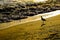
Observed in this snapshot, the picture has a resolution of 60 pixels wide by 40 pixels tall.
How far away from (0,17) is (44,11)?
342cm

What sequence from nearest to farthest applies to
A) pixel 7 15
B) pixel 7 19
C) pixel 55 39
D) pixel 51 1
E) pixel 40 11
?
1. pixel 55 39
2. pixel 7 19
3. pixel 7 15
4. pixel 40 11
5. pixel 51 1

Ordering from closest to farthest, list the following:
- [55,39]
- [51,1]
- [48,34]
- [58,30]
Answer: [55,39]
[48,34]
[58,30]
[51,1]

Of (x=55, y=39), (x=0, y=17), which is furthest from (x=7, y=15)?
(x=55, y=39)

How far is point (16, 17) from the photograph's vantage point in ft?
27.9

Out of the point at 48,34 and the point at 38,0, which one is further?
the point at 38,0

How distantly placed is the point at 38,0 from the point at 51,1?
1259mm

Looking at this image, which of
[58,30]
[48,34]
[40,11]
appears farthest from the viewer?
[40,11]

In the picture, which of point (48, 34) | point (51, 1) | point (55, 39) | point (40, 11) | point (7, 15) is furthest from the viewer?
point (51, 1)

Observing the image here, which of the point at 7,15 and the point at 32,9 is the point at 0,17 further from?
the point at 32,9

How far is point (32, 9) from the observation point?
34.6ft

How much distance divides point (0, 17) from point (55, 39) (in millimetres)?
4635

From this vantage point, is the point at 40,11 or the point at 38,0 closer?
the point at 40,11

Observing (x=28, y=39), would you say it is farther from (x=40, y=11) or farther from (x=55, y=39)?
(x=40, y=11)

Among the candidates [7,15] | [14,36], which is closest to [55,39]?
[14,36]
